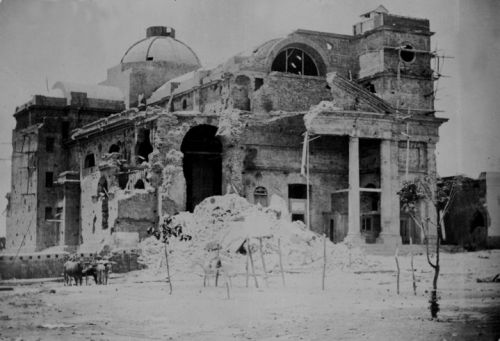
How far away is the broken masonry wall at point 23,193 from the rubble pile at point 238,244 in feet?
65.5

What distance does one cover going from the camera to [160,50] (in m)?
61.4

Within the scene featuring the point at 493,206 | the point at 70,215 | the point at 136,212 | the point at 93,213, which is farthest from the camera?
the point at 70,215

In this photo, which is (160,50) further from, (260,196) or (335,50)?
(260,196)

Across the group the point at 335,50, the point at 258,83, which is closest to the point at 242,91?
the point at 258,83

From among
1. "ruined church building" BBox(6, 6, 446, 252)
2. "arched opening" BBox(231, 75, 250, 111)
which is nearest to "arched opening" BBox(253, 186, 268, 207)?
"ruined church building" BBox(6, 6, 446, 252)

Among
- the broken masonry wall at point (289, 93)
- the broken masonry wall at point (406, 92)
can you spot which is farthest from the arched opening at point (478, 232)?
the broken masonry wall at point (289, 93)

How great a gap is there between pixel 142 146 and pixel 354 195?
13179mm

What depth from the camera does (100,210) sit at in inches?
1850

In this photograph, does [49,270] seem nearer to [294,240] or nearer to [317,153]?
[294,240]

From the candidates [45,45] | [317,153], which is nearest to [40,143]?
[317,153]

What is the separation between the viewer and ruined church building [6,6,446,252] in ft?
145

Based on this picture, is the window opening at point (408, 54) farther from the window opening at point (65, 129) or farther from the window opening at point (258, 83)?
the window opening at point (65, 129)

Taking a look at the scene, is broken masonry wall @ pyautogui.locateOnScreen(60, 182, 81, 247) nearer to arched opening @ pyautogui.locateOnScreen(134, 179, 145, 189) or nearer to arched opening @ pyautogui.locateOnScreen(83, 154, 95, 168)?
arched opening @ pyautogui.locateOnScreen(83, 154, 95, 168)

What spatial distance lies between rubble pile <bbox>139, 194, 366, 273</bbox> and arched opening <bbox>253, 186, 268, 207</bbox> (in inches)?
187
